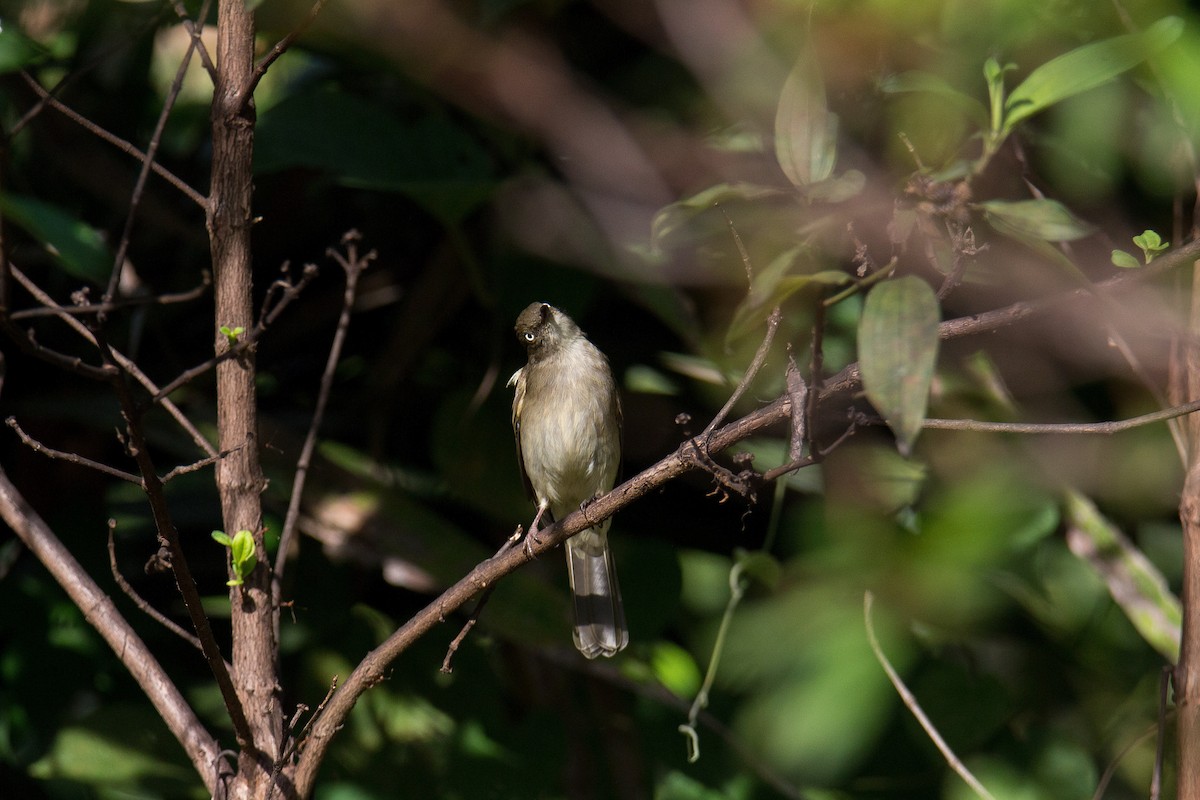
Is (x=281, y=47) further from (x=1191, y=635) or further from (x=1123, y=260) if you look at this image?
(x=1191, y=635)

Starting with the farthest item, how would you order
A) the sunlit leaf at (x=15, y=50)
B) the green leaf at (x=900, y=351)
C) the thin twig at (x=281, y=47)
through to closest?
the sunlit leaf at (x=15, y=50), the thin twig at (x=281, y=47), the green leaf at (x=900, y=351)

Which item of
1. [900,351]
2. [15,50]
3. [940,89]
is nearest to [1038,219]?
[940,89]

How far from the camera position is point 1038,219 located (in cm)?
206

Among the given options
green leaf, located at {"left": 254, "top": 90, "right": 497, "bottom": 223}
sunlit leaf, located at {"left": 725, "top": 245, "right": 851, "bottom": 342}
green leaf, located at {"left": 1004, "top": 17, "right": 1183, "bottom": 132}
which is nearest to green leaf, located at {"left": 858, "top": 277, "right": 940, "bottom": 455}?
sunlit leaf, located at {"left": 725, "top": 245, "right": 851, "bottom": 342}

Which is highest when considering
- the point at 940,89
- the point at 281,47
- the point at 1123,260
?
the point at 940,89

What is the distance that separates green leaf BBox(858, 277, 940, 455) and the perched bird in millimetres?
2150

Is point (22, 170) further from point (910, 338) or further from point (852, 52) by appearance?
point (910, 338)

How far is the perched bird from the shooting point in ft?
11.5

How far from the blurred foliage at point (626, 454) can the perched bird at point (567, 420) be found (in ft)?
0.37

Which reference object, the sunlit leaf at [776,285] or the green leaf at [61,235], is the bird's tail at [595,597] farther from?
the sunlit leaf at [776,285]

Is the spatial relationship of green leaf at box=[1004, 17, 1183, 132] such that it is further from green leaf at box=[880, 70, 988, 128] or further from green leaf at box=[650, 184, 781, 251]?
green leaf at box=[650, 184, 781, 251]

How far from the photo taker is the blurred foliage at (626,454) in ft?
9.96

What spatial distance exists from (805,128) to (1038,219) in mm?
529

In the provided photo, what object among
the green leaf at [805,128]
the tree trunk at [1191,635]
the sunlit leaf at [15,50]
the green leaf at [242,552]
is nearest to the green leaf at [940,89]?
the tree trunk at [1191,635]
